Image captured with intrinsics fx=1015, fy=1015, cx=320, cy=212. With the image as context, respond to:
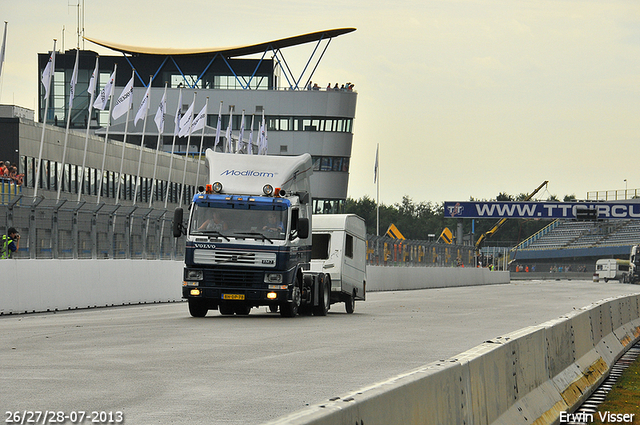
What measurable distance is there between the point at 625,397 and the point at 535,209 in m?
82.3

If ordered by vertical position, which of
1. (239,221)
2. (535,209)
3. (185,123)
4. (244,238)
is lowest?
(244,238)

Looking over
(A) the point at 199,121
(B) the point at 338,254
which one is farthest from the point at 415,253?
(B) the point at 338,254

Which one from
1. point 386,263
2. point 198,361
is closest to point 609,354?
point 198,361

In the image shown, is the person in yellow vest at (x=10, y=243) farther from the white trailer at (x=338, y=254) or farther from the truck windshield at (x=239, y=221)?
the white trailer at (x=338, y=254)

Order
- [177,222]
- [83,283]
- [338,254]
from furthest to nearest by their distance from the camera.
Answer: [83,283] < [338,254] < [177,222]

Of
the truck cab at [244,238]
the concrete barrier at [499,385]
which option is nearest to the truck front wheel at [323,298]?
the truck cab at [244,238]

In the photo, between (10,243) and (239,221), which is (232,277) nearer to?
(239,221)

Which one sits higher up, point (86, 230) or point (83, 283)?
point (86, 230)

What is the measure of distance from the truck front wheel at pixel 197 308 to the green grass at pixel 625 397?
10.0 metres

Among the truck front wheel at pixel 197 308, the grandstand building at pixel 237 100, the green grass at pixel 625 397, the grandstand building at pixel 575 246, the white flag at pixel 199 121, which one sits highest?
the grandstand building at pixel 237 100

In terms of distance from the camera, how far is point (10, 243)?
22469mm

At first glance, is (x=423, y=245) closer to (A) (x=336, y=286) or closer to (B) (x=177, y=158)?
(B) (x=177, y=158)

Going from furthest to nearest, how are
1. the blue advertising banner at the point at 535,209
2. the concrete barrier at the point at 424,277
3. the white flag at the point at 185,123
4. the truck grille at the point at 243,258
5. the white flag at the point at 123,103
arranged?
the blue advertising banner at the point at 535,209 → the white flag at the point at 185,123 → the concrete barrier at the point at 424,277 → the white flag at the point at 123,103 → the truck grille at the point at 243,258

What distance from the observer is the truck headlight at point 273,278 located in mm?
20312
